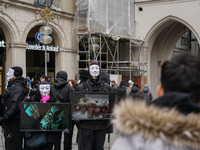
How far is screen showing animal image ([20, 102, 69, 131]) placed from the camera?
504 cm

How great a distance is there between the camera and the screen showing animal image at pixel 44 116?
5.04 metres

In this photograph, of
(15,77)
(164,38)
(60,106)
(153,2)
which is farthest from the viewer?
(164,38)

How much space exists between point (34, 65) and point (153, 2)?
895cm

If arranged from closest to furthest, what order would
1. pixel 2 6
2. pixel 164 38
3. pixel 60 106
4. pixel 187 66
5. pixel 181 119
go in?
pixel 181 119, pixel 187 66, pixel 60 106, pixel 2 6, pixel 164 38

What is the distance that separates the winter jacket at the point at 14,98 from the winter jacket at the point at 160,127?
454cm

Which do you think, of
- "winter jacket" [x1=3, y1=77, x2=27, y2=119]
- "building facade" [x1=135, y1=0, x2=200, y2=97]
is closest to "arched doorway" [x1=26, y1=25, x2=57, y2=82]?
"building facade" [x1=135, y1=0, x2=200, y2=97]

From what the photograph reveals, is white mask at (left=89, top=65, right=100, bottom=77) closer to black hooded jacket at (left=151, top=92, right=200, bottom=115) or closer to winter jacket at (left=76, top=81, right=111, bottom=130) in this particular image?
winter jacket at (left=76, top=81, right=111, bottom=130)

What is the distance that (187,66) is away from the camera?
65.4 inches

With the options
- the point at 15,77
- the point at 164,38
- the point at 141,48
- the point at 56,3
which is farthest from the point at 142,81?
the point at 15,77

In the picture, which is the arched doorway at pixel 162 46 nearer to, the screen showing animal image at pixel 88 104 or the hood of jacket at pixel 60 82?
the hood of jacket at pixel 60 82

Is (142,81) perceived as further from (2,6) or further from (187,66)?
(187,66)

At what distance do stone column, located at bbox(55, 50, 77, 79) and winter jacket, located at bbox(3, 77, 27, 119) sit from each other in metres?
13.1

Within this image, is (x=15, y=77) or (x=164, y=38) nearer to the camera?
(x=15, y=77)

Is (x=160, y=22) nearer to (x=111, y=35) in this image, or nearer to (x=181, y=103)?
(x=111, y=35)
